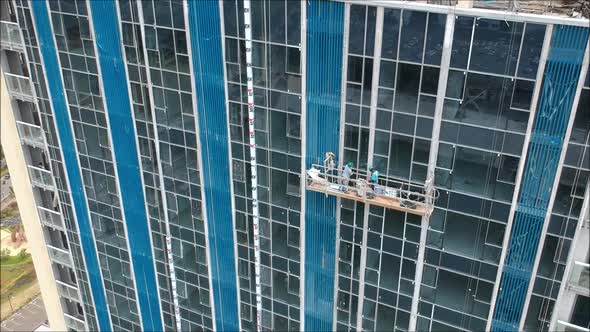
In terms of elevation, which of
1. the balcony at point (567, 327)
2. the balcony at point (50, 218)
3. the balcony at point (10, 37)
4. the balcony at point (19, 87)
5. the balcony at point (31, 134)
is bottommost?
the balcony at point (50, 218)

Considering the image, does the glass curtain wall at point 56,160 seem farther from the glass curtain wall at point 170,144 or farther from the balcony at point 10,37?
the glass curtain wall at point 170,144

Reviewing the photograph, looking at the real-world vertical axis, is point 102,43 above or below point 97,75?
above

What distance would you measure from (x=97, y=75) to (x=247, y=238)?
16141mm

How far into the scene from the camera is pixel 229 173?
37.9 m

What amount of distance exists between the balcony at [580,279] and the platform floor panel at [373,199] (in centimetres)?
879

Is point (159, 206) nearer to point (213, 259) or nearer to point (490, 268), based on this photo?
point (213, 259)

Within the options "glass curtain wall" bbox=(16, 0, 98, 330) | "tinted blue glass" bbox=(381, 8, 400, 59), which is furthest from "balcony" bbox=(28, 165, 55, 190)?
"tinted blue glass" bbox=(381, 8, 400, 59)

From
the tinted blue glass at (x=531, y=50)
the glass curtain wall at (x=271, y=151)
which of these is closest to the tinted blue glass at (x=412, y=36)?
the tinted blue glass at (x=531, y=50)

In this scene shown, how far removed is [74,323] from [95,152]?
21.1m

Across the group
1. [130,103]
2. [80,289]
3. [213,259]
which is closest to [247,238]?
[213,259]

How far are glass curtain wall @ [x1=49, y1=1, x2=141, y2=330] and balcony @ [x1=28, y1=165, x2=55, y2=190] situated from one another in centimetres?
402

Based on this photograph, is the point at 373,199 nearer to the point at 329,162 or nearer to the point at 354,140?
the point at 329,162

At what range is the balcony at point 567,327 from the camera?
31120mm

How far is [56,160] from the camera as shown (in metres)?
45.2
